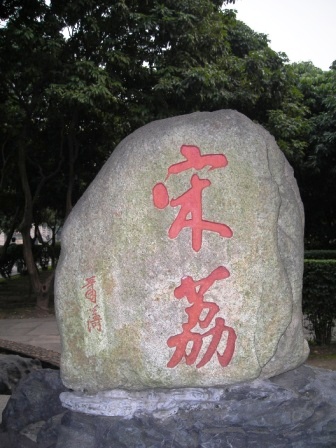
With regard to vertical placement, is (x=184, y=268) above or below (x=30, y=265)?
above

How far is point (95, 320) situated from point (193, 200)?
973 millimetres

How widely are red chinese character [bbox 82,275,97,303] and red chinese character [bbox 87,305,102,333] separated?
57mm

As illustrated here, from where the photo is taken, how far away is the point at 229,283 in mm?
3244

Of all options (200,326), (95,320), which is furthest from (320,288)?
(95,320)

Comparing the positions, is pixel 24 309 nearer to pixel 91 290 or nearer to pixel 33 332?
pixel 33 332

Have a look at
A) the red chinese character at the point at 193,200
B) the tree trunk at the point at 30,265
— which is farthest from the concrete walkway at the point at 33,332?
the red chinese character at the point at 193,200

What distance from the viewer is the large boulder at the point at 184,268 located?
325 centimetres

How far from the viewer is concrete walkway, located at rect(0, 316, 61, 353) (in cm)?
806

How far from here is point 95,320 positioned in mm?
3385

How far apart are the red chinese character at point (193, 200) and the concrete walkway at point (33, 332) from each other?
4906 mm

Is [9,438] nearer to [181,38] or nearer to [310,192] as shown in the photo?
[181,38]

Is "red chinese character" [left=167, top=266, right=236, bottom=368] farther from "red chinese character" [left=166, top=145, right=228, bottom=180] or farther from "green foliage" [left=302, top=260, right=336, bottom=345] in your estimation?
"green foliage" [left=302, top=260, right=336, bottom=345]

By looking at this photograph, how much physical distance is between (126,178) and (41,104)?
7.51 metres

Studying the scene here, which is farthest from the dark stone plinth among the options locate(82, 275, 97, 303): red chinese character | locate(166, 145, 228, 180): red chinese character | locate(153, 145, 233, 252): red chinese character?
locate(166, 145, 228, 180): red chinese character
